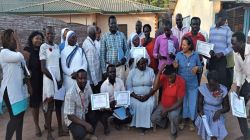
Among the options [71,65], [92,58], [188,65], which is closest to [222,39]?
[188,65]

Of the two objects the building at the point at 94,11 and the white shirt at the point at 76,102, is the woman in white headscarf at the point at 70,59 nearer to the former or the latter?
the white shirt at the point at 76,102

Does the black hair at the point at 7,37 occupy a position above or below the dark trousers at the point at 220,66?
above

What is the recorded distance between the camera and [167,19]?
23.2ft

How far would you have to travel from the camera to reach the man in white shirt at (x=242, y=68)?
18.7 feet

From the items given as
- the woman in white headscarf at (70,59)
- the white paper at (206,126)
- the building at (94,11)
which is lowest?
the white paper at (206,126)

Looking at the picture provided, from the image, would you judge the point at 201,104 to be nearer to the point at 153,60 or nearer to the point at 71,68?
the point at 153,60

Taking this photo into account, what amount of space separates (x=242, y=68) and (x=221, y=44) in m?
0.77

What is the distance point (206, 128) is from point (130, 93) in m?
1.60

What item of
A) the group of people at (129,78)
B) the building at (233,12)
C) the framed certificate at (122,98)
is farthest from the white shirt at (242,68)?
the building at (233,12)

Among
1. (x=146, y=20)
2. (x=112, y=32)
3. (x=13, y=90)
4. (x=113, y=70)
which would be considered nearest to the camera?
(x=13, y=90)

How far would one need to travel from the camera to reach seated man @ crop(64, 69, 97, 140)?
5543 millimetres

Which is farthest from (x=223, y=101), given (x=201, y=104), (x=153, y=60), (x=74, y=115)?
(x=74, y=115)

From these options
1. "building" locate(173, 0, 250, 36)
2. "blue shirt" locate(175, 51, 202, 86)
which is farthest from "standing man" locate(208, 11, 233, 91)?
"building" locate(173, 0, 250, 36)

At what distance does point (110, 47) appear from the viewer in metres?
6.81
